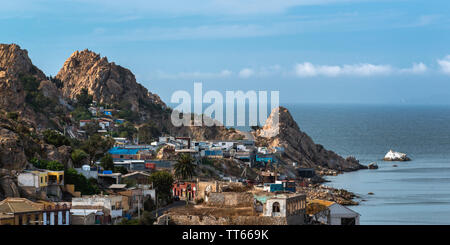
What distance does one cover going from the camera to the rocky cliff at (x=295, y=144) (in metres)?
122

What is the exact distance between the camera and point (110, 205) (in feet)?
164

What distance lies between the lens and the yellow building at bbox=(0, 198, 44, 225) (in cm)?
4228

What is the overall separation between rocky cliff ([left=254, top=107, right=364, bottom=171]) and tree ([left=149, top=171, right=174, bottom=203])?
2205 inches

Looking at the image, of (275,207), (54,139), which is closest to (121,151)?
(54,139)

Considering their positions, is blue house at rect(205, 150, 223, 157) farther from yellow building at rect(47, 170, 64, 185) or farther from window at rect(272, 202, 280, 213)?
window at rect(272, 202, 280, 213)

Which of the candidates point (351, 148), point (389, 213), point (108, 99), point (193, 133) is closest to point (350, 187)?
point (389, 213)

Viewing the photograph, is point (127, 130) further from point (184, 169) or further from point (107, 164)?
point (107, 164)

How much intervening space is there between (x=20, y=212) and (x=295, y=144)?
276 feet

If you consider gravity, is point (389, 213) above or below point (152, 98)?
below

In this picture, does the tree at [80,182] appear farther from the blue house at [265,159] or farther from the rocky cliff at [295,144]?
the rocky cliff at [295,144]

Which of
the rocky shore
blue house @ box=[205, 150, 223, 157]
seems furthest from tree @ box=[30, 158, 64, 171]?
blue house @ box=[205, 150, 223, 157]

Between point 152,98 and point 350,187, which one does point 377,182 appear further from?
point 152,98

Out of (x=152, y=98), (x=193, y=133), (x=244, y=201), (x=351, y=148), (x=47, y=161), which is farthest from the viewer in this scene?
(x=351, y=148)
